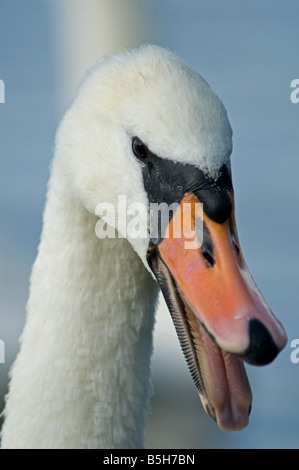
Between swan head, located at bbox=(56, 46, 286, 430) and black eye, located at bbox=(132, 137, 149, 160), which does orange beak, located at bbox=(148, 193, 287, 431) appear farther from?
black eye, located at bbox=(132, 137, 149, 160)

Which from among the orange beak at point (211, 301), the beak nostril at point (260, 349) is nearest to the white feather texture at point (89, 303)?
the orange beak at point (211, 301)

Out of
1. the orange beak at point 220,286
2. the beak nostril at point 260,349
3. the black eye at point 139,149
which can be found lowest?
the beak nostril at point 260,349

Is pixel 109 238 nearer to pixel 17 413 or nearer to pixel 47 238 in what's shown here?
A: pixel 47 238

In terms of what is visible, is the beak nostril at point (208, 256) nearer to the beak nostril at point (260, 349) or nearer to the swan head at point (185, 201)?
the swan head at point (185, 201)

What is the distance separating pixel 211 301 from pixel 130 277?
52 centimetres

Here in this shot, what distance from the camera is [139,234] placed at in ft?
11.2

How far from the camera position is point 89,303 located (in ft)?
11.9

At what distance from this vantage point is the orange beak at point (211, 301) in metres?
3.07

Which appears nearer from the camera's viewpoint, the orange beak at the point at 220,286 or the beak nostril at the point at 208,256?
the orange beak at the point at 220,286

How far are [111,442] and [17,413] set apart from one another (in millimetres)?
351

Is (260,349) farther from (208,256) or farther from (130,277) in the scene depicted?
(130,277)

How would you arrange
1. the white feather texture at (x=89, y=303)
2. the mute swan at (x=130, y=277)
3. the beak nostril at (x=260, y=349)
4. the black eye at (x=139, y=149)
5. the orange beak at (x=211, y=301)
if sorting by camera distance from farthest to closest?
the white feather texture at (x=89, y=303), the black eye at (x=139, y=149), the mute swan at (x=130, y=277), the orange beak at (x=211, y=301), the beak nostril at (x=260, y=349)

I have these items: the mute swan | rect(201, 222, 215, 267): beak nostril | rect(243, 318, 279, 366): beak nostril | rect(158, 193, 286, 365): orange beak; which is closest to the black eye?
the mute swan
